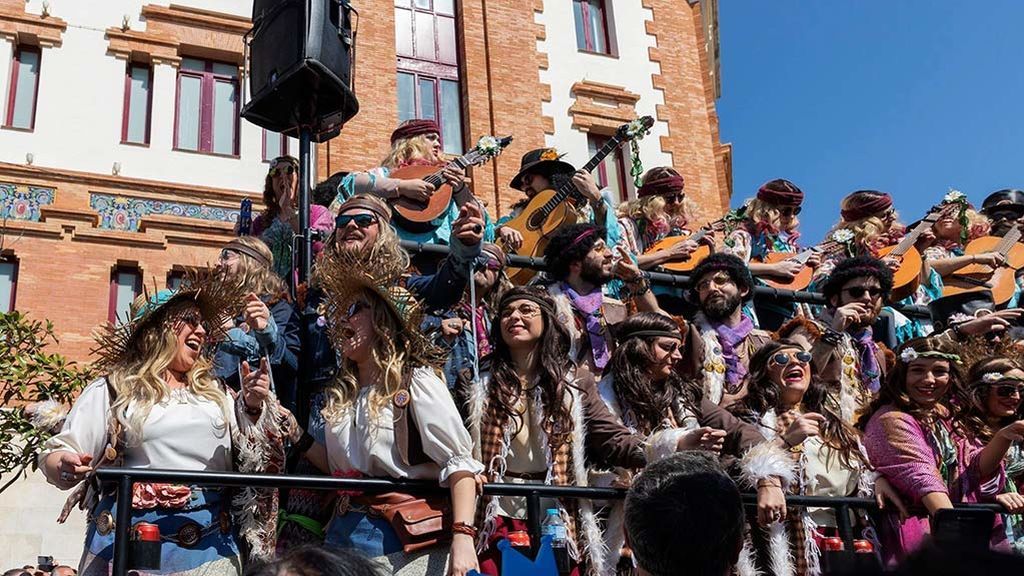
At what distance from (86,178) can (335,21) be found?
34.7 feet

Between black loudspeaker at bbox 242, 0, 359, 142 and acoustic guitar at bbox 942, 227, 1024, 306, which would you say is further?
acoustic guitar at bbox 942, 227, 1024, 306

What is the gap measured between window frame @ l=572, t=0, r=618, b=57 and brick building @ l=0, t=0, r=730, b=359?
0.03m

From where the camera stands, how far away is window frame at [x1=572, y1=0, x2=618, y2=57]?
18797 mm

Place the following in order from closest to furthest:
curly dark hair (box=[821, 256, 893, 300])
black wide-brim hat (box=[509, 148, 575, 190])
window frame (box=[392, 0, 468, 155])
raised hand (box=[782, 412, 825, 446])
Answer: raised hand (box=[782, 412, 825, 446]), curly dark hair (box=[821, 256, 893, 300]), black wide-brim hat (box=[509, 148, 575, 190]), window frame (box=[392, 0, 468, 155])

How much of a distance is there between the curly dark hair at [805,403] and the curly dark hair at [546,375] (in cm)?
A: 121

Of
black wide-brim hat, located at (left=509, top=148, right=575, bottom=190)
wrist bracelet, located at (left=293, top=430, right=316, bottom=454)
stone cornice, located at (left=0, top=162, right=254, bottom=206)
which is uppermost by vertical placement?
stone cornice, located at (left=0, top=162, right=254, bottom=206)

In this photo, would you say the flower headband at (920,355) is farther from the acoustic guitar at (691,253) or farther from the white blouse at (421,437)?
the white blouse at (421,437)

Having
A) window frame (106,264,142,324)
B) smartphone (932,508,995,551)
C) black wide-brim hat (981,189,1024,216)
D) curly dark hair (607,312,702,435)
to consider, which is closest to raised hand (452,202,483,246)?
curly dark hair (607,312,702,435)

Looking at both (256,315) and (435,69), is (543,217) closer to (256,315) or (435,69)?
(256,315)

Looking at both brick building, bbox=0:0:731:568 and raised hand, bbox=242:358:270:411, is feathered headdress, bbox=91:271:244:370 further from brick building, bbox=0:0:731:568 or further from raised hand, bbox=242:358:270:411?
brick building, bbox=0:0:731:568

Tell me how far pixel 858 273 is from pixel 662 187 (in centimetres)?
238

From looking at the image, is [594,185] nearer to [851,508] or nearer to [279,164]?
[279,164]

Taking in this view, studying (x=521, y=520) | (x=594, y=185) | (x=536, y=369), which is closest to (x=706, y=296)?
(x=594, y=185)

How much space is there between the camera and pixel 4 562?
38.0ft
